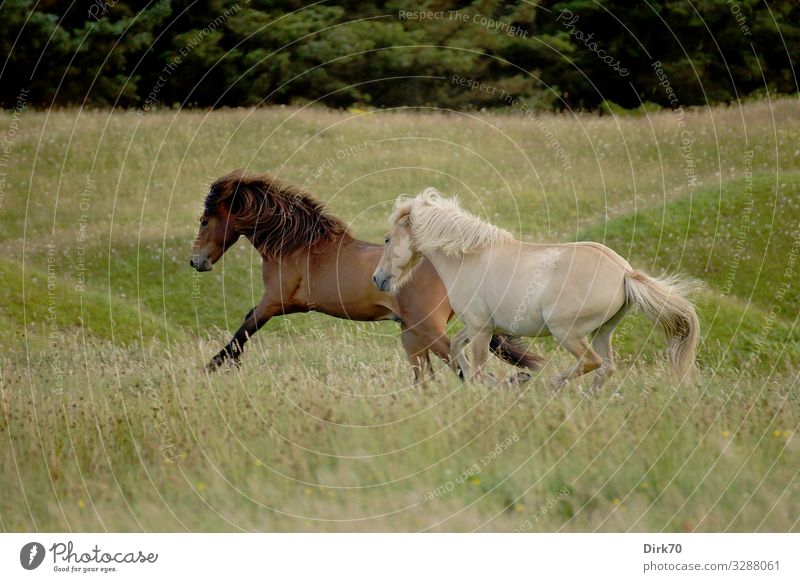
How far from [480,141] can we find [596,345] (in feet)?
61.8

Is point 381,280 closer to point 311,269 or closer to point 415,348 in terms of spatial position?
point 415,348

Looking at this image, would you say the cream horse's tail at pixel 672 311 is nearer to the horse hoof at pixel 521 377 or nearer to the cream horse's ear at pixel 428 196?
the horse hoof at pixel 521 377

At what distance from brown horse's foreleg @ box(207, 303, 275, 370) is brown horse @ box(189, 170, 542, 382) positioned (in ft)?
0.04

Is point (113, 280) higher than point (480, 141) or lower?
lower

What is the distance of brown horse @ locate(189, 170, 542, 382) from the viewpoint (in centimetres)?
1055

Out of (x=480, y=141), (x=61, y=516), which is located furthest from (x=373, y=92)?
(x=61, y=516)

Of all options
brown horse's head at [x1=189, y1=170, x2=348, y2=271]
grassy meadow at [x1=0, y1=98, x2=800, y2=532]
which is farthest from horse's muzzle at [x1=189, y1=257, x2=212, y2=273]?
grassy meadow at [x1=0, y1=98, x2=800, y2=532]

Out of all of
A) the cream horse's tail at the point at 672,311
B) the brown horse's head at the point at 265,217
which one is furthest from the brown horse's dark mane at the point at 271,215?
the cream horse's tail at the point at 672,311

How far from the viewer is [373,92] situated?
3269cm

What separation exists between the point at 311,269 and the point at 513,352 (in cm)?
240

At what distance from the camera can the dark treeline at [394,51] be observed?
94.3ft

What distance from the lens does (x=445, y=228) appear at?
31.7 feet

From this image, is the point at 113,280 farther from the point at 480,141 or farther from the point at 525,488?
the point at 525,488
